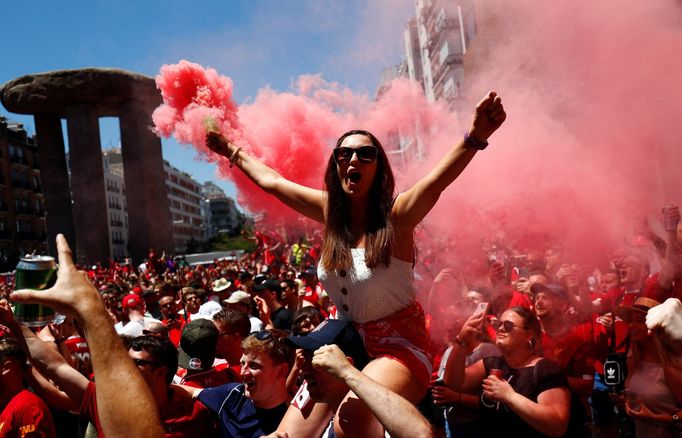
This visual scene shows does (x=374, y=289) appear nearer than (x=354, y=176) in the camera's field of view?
Yes

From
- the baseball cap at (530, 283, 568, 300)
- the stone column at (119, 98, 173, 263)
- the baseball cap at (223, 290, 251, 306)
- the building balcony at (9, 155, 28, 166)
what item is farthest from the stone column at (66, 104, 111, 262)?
the baseball cap at (530, 283, 568, 300)

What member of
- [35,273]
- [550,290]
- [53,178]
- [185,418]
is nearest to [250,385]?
[185,418]

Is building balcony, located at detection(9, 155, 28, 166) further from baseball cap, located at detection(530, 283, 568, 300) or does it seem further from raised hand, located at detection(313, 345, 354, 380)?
raised hand, located at detection(313, 345, 354, 380)

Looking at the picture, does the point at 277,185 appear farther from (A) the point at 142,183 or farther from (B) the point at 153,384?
(A) the point at 142,183

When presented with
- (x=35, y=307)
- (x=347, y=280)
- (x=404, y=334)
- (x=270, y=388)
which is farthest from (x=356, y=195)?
(x=35, y=307)

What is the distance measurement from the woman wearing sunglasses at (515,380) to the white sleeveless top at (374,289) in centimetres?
108

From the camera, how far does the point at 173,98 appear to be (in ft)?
19.5

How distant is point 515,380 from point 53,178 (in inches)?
1650

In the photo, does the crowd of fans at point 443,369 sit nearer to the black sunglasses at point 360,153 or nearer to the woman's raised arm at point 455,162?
the woman's raised arm at point 455,162

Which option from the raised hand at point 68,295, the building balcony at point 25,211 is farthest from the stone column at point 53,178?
the raised hand at point 68,295

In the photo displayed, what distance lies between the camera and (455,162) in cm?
278

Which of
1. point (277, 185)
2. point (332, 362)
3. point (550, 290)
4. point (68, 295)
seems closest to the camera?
point (68, 295)

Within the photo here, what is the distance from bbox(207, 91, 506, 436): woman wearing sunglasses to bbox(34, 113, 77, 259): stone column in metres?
41.0

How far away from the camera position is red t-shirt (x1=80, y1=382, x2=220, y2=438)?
3523 millimetres
